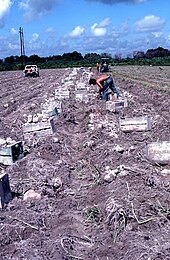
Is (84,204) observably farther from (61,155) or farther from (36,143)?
(36,143)

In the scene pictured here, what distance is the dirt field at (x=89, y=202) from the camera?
15.8ft

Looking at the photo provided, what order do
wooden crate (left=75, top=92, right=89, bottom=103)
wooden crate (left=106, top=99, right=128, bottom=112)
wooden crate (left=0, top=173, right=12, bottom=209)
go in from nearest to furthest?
1. wooden crate (left=0, top=173, right=12, bottom=209)
2. wooden crate (left=106, top=99, right=128, bottom=112)
3. wooden crate (left=75, top=92, right=89, bottom=103)

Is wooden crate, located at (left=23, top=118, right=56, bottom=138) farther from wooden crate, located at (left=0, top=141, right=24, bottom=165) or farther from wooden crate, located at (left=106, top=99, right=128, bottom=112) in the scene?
wooden crate, located at (left=106, top=99, right=128, bottom=112)

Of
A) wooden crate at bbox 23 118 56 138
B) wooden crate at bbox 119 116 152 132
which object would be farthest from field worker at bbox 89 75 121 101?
wooden crate at bbox 23 118 56 138

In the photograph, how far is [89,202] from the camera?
244 inches

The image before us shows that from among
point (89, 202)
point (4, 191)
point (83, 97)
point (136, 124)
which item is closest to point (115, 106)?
point (136, 124)

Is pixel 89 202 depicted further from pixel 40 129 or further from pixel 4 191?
pixel 40 129

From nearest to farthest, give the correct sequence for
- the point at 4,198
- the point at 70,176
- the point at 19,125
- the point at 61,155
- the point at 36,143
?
the point at 4,198 → the point at 70,176 → the point at 61,155 → the point at 36,143 → the point at 19,125

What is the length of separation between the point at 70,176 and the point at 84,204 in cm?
133

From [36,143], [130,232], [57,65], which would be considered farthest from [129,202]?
[57,65]

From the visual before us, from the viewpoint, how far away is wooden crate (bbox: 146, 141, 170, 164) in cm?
746

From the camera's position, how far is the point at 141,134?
32.1 ft

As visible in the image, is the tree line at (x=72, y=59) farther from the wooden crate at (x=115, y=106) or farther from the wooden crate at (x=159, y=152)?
the wooden crate at (x=159, y=152)

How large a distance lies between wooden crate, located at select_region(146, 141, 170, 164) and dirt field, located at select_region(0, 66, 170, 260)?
0.11 metres
